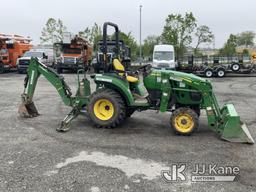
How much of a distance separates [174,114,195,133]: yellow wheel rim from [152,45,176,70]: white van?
16.4m

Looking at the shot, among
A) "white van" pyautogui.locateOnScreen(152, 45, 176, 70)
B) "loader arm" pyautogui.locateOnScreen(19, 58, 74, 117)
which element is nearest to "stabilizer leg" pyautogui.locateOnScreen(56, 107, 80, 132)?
"loader arm" pyautogui.locateOnScreen(19, 58, 74, 117)

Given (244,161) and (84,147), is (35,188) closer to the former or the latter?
(84,147)

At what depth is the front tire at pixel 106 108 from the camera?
256 inches

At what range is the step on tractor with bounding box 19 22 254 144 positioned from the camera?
240 inches

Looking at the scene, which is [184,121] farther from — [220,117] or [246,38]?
[246,38]

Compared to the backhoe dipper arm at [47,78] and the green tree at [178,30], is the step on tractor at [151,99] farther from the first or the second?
the green tree at [178,30]

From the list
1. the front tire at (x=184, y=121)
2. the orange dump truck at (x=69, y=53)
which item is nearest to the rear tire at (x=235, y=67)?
the orange dump truck at (x=69, y=53)

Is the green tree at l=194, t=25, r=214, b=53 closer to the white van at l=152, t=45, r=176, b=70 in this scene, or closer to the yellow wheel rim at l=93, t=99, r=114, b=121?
the white van at l=152, t=45, r=176, b=70

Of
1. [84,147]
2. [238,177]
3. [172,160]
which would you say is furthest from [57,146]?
[238,177]

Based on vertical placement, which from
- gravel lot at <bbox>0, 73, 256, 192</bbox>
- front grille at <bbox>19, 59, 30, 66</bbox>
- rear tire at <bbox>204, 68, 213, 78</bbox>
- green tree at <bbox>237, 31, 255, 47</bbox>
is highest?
green tree at <bbox>237, 31, 255, 47</bbox>

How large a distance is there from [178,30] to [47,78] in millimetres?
29275

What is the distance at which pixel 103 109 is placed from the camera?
675cm

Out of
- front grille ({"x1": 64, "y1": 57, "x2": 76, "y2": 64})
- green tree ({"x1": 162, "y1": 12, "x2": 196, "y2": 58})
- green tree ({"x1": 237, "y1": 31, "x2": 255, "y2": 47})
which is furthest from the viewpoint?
green tree ({"x1": 237, "y1": 31, "x2": 255, "y2": 47})

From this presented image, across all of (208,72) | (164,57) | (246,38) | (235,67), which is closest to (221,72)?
(208,72)
